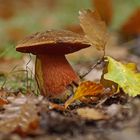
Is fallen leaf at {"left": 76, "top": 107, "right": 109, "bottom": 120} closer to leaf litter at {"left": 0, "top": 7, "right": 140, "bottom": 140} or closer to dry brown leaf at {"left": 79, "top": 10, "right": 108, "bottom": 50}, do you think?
leaf litter at {"left": 0, "top": 7, "right": 140, "bottom": 140}

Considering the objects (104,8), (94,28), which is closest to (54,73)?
(94,28)

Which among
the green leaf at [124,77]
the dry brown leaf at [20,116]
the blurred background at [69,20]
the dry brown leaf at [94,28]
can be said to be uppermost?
the dry brown leaf at [94,28]


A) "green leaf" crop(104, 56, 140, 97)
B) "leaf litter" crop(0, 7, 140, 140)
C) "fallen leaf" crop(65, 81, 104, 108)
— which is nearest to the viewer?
"leaf litter" crop(0, 7, 140, 140)

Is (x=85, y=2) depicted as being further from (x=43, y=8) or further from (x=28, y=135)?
(x=28, y=135)

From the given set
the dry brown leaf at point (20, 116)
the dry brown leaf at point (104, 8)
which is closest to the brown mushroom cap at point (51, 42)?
the dry brown leaf at point (20, 116)

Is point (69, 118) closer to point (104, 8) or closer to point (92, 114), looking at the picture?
point (92, 114)

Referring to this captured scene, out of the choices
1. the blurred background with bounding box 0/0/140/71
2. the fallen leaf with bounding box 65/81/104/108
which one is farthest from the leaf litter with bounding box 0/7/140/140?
the blurred background with bounding box 0/0/140/71

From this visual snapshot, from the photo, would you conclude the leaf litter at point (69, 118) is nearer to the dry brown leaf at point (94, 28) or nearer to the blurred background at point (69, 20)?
the dry brown leaf at point (94, 28)
